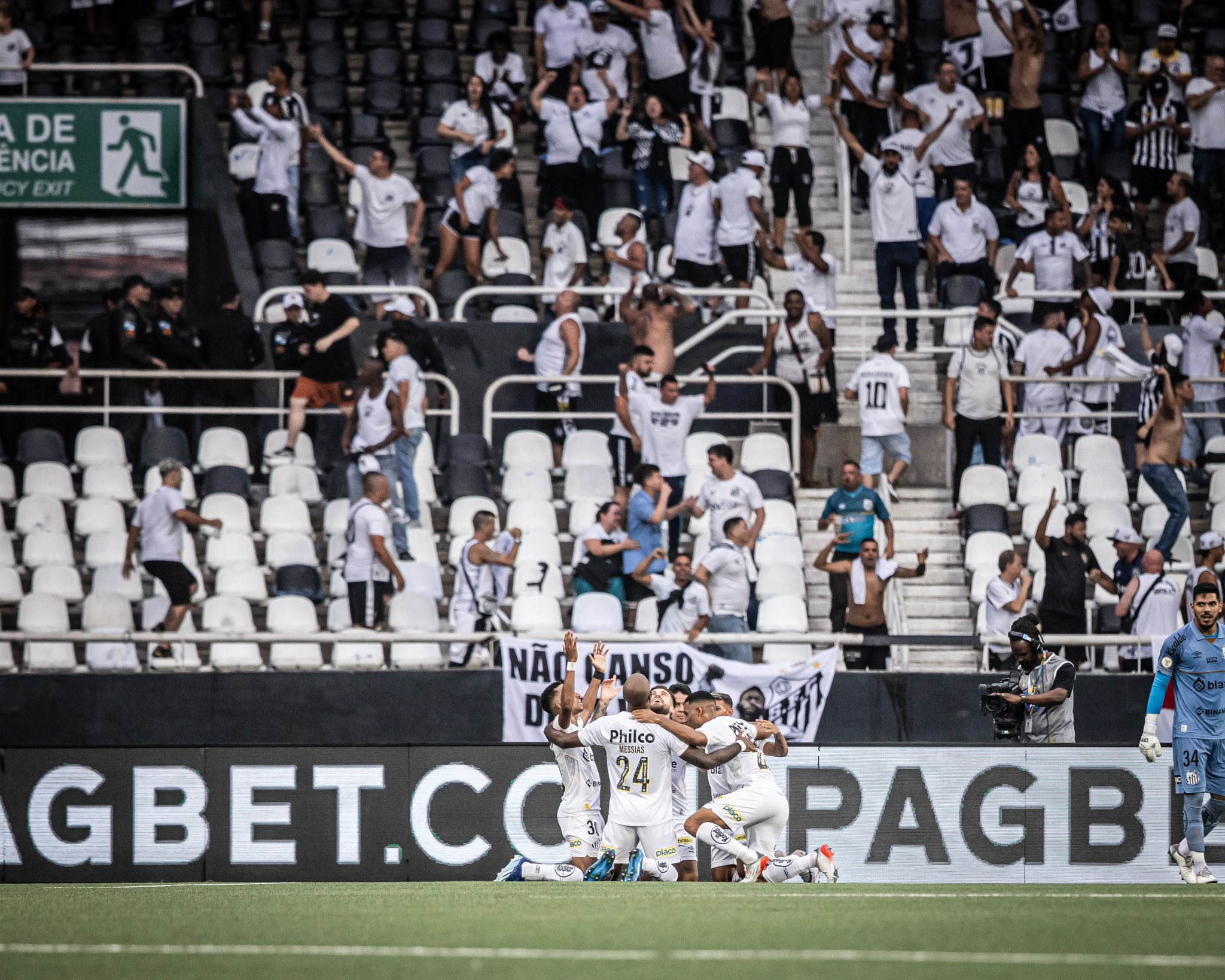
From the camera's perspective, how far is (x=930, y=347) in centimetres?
1923

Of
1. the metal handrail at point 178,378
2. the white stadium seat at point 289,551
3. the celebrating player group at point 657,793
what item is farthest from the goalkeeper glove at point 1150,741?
the metal handrail at point 178,378

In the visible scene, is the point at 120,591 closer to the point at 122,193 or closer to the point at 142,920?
the point at 122,193

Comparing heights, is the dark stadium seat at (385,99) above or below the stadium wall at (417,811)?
above

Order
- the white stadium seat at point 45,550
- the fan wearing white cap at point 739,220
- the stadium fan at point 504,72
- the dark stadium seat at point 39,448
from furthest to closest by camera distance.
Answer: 1. the stadium fan at point 504,72
2. the fan wearing white cap at point 739,220
3. the dark stadium seat at point 39,448
4. the white stadium seat at point 45,550

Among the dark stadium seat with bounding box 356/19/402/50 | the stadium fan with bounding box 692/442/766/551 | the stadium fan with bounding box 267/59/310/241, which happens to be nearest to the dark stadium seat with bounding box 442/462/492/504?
the stadium fan with bounding box 692/442/766/551

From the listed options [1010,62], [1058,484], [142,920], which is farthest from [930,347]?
[142,920]

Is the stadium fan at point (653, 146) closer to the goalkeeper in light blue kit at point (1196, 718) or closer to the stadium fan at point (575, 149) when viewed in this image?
the stadium fan at point (575, 149)

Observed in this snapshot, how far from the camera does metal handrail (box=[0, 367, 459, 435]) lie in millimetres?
17453

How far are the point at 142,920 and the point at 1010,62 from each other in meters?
15.8

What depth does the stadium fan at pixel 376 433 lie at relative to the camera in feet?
54.0

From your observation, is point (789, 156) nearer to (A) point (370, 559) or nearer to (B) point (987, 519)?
(B) point (987, 519)

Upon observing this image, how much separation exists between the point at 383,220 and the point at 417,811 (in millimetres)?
7465

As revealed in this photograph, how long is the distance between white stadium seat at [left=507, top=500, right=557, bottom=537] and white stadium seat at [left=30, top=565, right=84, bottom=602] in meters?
3.66

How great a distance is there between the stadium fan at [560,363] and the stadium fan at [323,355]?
5.36 ft
